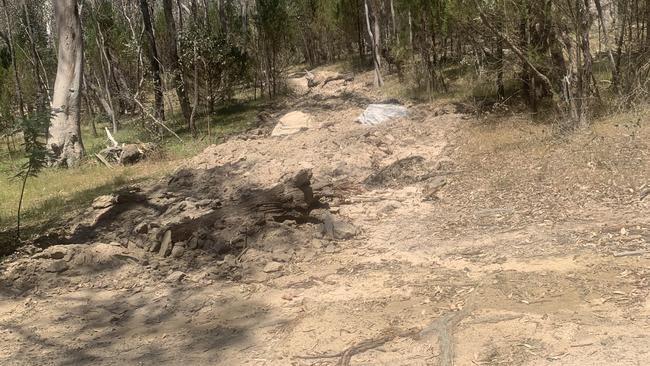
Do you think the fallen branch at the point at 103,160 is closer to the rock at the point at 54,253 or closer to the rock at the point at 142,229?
the rock at the point at 142,229

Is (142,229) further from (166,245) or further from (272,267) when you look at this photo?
(272,267)

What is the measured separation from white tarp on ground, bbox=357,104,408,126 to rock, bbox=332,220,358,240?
253 inches

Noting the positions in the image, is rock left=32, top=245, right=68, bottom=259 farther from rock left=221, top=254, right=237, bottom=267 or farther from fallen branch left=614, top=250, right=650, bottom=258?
fallen branch left=614, top=250, right=650, bottom=258

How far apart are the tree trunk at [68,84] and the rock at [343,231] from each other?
27.6ft

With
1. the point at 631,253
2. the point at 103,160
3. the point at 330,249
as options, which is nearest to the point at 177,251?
the point at 330,249

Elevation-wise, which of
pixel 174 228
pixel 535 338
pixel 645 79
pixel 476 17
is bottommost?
pixel 535 338

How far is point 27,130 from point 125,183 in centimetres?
392

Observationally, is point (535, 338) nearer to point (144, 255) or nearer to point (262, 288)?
point (262, 288)

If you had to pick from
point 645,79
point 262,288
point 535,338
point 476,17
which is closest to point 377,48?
point 476,17

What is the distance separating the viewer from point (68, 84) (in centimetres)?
1310

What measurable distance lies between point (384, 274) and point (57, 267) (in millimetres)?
3108

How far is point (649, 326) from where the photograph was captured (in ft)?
12.0

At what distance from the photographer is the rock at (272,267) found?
5527mm

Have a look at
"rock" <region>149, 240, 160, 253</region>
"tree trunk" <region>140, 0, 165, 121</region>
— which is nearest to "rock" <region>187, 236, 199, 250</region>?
"rock" <region>149, 240, 160, 253</region>
